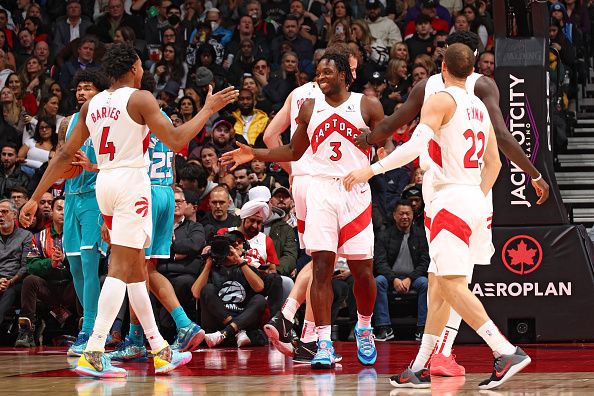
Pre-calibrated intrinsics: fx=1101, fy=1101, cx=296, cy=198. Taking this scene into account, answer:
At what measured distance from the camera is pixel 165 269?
10664mm

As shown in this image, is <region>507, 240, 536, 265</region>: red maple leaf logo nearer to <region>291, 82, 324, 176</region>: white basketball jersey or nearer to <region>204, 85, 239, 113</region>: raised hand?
<region>291, 82, 324, 176</region>: white basketball jersey

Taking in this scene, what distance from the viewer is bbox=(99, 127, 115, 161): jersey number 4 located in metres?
7.17

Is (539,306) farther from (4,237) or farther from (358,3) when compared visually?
(358,3)

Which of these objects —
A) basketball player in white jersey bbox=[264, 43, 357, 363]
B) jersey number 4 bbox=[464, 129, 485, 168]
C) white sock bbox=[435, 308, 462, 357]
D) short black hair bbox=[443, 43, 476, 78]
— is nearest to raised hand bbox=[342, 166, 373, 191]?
jersey number 4 bbox=[464, 129, 485, 168]

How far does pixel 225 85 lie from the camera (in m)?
14.6

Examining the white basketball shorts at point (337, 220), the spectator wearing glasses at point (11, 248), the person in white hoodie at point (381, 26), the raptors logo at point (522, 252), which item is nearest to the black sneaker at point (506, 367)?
the white basketball shorts at point (337, 220)

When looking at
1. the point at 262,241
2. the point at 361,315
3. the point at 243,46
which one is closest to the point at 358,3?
the point at 243,46

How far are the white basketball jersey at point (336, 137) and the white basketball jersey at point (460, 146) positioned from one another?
1251mm

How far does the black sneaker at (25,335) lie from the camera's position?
1077 centimetres

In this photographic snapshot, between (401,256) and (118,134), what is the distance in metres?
4.74

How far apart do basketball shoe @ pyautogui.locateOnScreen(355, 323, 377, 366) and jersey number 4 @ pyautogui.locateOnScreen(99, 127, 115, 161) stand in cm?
215

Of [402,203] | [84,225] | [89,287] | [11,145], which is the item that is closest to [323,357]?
[89,287]

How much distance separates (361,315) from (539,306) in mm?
2243

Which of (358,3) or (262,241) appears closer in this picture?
(262,241)
